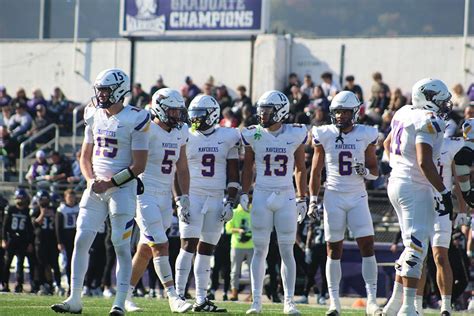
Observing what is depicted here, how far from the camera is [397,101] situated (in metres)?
21.4

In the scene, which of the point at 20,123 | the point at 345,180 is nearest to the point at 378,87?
the point at 20,123

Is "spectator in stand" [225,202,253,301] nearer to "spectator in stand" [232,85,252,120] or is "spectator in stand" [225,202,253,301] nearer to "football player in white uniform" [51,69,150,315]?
"spectator in stand" [232,85,252,120]

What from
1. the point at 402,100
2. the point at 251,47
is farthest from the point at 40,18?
the point at 402,100

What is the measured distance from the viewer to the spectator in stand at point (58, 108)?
25.1m

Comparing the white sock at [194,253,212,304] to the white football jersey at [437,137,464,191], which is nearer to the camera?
the white sock at [194,253,212,304]

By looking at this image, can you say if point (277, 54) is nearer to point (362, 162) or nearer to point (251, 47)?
point (251, 47)

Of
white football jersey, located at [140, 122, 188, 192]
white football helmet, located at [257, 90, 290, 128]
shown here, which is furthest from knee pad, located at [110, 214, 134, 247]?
white football helmet, located at [257, 90, 290, 128]

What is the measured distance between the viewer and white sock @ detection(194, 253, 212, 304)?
39.5ft

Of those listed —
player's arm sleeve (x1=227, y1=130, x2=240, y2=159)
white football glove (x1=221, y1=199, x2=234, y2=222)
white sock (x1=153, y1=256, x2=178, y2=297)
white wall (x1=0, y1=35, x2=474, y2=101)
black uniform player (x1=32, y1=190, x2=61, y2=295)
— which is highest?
white wall (x1=0, y1=35, x2=474, y2=101)

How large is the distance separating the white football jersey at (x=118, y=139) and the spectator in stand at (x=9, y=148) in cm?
1391

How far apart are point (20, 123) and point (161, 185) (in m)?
13.3

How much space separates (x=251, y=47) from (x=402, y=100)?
16.3 feet

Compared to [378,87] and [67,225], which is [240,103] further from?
[67,225]

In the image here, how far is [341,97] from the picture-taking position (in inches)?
476
